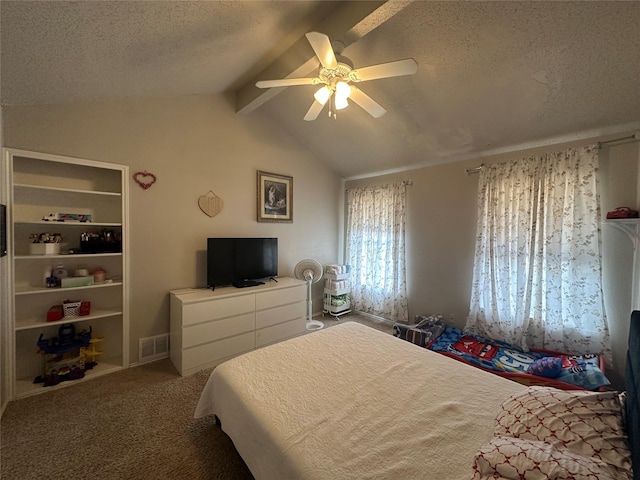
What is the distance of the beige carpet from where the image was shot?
1463 mm

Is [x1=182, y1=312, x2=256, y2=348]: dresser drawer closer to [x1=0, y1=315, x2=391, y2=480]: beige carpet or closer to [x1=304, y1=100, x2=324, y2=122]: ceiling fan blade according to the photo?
[x1=0, y1=315, x2=391, y2=480]: beige carpet

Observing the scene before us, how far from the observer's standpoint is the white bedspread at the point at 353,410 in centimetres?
96

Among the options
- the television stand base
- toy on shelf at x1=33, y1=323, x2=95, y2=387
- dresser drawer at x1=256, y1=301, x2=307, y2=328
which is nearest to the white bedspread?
dresser drawer at x1=256, y1=301, x2=307, y2=328

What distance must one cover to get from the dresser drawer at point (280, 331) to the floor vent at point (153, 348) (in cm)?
101

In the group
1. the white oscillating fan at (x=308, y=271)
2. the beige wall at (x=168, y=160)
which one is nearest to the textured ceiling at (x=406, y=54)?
the beige wall at (x=168, y=160)

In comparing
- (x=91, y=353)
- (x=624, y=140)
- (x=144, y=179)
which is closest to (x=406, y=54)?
(x=624, y=140)

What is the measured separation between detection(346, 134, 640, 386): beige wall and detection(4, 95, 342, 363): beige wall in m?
2.00

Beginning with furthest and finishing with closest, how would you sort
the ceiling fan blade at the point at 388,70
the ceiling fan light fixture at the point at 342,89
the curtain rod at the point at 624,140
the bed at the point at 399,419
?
the curtain rod at the point at 624,140
the ceiling fan light fixture at the point at 342,89
the ceiling fan blade at the point at 388,70
the bed at the point at 399,419

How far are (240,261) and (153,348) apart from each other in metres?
1.30

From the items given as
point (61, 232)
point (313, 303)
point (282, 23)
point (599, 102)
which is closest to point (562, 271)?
point (599, 102)

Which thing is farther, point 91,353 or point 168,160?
point 168,160

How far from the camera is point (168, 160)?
2766mm

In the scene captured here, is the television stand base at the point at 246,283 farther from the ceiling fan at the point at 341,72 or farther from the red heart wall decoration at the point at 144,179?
the ceiling fan at the point at 341,72

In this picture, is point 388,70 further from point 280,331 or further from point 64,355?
point 64,355
